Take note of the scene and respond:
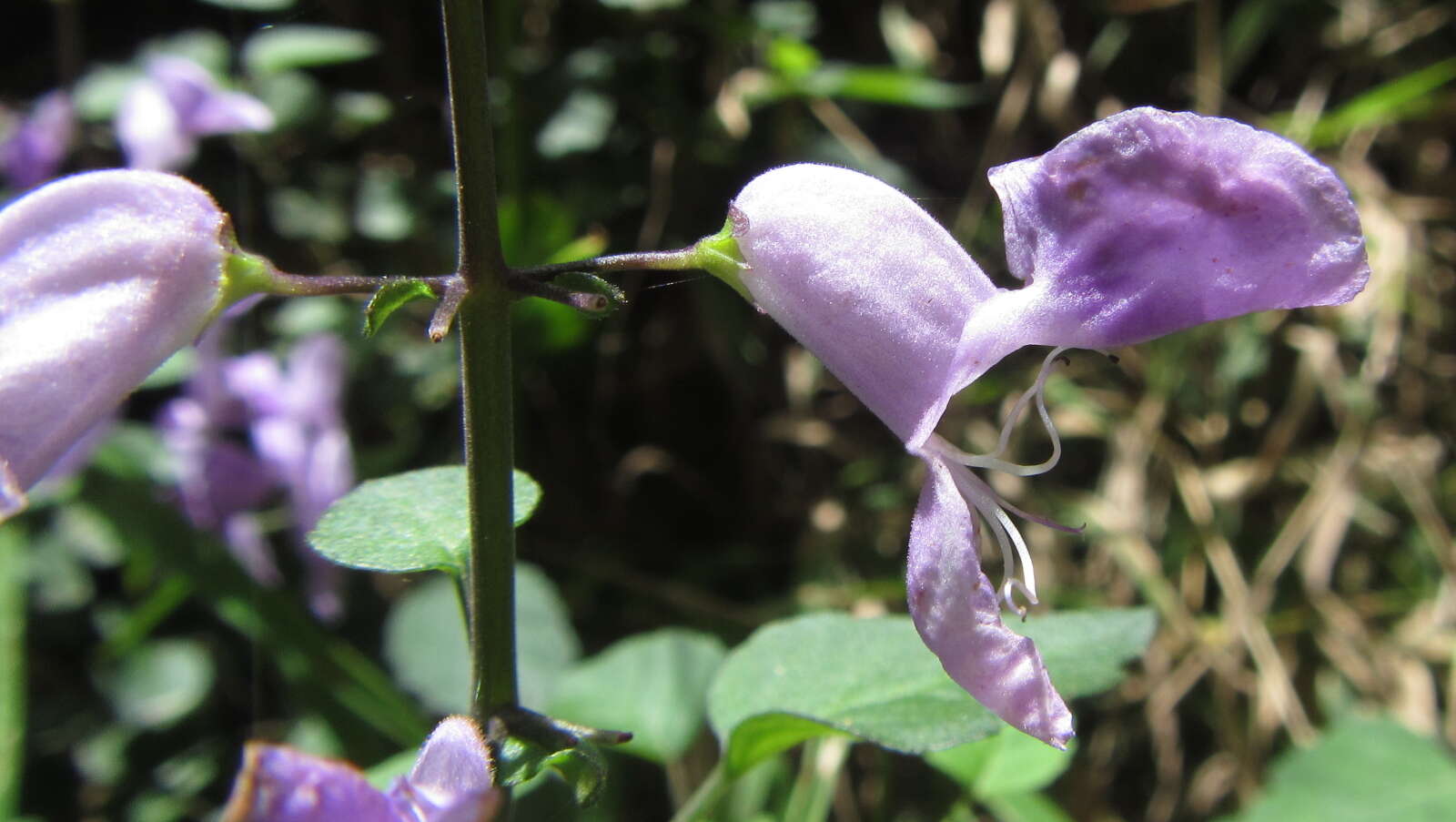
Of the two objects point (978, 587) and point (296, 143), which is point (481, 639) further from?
point (296, 143)

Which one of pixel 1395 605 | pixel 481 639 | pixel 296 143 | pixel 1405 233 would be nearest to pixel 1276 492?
pixel 1395 605

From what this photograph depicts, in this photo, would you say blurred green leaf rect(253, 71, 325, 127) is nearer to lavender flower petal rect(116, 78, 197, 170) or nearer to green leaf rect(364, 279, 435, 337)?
lavender flower petal rect(116, 78, 197, 170)

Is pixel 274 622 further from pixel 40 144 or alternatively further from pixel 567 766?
pixel 567 766

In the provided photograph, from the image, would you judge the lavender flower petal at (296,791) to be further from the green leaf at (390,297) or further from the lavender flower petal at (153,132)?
the lavender flower petal at (153,132)

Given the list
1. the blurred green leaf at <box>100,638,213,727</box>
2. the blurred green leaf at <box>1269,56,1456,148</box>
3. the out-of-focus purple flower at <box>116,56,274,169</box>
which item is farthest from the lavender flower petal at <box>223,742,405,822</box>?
the blurred green leaf at <box>1269,56,1456,148</box>

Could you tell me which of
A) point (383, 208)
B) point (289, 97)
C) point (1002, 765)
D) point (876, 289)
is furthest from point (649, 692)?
point (289, 97)
